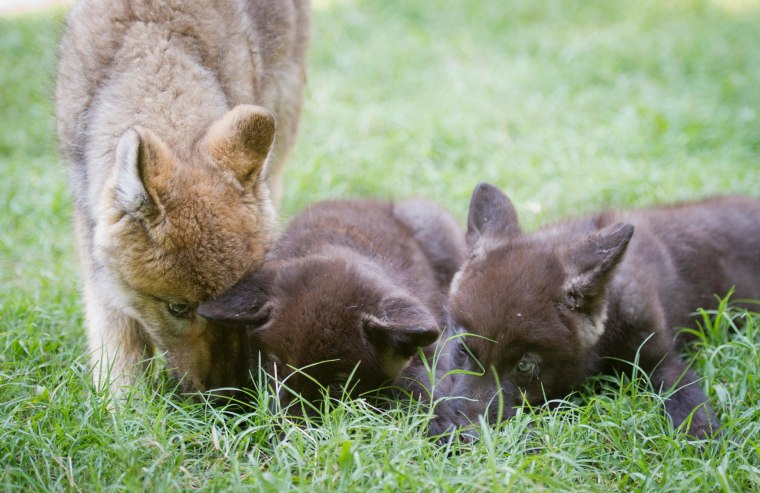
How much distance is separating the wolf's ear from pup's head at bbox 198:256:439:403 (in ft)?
1.67

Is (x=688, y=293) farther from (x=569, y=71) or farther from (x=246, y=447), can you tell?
(x=569, y=71)

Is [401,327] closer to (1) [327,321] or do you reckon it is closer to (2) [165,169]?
(1) [327,321]

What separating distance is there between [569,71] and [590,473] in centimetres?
727

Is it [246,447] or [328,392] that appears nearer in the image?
[246,447]

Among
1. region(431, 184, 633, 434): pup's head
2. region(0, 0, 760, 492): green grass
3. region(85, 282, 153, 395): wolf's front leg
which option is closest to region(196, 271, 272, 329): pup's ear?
region(0, 0, 760, 492): green grass

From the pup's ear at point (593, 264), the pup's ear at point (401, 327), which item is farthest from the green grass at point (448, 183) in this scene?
Result: the pup's ear at point (593, 264)

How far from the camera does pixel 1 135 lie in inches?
319

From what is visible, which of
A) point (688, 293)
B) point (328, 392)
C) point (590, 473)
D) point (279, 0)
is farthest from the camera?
point (279, 0)

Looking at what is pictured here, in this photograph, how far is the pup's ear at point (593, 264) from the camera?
148 inches

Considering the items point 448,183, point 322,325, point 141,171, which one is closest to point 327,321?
point 322,325

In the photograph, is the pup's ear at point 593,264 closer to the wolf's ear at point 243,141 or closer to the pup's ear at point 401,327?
the pup's ear at point 401,327

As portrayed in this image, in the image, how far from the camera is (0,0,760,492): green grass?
10.5 feet

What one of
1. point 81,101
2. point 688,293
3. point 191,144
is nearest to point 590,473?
point 688,293

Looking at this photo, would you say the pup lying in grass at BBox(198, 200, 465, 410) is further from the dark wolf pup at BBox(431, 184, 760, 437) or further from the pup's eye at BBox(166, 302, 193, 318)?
the dark wolf pup at BBox(431, 184, 760, 437)
